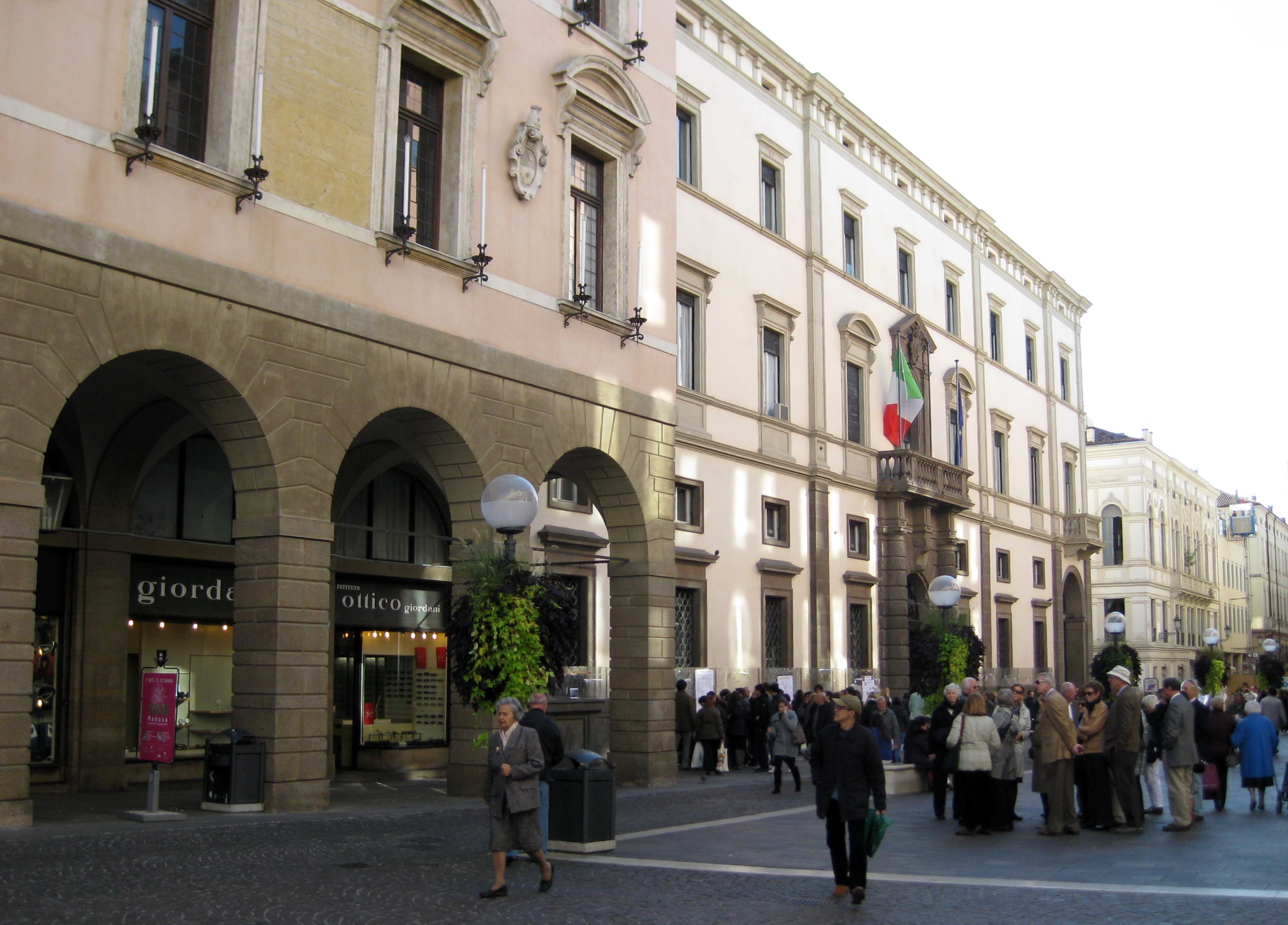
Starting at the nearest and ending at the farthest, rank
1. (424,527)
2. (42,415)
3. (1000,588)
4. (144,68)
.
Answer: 1. (42,415)
2. (144,68)
3. (424,527)
4. (1000,588)

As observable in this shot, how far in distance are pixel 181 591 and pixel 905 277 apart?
26.5 m

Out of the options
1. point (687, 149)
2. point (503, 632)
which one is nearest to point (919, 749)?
point (503, 632)

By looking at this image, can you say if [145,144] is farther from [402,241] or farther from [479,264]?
[479,264]

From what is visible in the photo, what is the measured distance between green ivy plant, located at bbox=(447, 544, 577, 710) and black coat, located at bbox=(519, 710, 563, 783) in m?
1.74

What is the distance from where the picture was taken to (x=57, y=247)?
13797mm

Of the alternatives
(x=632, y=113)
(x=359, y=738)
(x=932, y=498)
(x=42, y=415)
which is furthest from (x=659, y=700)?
(x=932, y=498)

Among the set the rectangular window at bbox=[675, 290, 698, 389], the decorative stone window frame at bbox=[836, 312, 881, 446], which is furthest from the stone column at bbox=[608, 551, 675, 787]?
the decorative stone window frame at bbox=[836, 312, 881, 446]

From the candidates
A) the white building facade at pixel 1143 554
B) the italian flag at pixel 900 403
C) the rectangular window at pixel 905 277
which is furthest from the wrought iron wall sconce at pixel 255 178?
the white building facade at pixel 1143 554

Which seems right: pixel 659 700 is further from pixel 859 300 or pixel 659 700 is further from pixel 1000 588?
pixel 1000 588

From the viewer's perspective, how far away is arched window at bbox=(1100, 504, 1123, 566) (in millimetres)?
76312

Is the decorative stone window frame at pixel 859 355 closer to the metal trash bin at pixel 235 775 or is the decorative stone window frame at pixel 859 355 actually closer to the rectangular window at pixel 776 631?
the rectangular window at pixel 776 631

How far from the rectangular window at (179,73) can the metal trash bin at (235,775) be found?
6.76m

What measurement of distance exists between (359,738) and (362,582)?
9.13ft

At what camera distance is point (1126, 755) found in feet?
53.6
